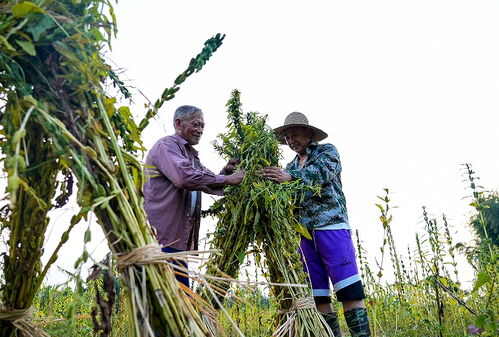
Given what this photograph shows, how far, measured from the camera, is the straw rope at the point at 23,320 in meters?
1.20

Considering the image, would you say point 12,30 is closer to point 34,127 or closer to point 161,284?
point 34,127

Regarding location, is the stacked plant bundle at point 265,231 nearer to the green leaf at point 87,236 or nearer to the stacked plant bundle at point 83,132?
the stacked plant bundle at point 83,132

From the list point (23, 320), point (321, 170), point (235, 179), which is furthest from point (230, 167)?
point (23, 320)

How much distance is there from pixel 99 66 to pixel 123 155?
23 centimetres

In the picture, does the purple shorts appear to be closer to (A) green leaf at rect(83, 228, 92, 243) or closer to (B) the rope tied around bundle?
(B) the rope tied around bundle

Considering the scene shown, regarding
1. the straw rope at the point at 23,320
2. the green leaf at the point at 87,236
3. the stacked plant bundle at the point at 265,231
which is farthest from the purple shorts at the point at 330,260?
the green leaf at the point at 87,236

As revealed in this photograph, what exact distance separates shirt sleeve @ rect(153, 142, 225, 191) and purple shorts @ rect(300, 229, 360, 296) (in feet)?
2.75

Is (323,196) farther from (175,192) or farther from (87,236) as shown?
(87,236)

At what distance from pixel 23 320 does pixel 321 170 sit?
2.18 metres

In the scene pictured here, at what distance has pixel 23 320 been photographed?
4.01ft

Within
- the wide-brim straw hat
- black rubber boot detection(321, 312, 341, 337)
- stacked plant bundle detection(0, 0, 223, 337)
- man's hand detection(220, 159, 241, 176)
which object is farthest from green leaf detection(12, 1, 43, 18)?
black rubber boot detection(321, 312, 341, 337)

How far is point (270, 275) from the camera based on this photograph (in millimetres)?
2625

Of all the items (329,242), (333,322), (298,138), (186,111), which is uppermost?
(186,111)

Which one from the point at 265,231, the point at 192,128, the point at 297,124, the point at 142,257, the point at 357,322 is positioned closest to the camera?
the point at 142,257
